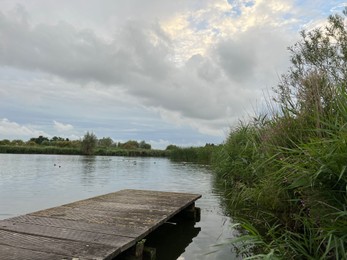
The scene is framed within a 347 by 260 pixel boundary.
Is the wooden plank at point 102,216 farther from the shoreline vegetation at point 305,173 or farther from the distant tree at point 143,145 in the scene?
the distant tree at point 143,145

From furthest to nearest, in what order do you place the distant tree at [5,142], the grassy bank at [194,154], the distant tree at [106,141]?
the distant tree at [106,141]
the distant tree at [5,142]
the grassy bank at [194,154]

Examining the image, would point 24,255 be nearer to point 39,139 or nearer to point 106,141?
point 106,141

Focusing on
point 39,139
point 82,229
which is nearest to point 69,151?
point 39,139

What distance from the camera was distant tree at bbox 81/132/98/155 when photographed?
187ft

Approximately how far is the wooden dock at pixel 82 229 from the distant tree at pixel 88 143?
52138 mm

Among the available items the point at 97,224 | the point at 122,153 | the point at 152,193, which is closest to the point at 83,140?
the point at 122,153

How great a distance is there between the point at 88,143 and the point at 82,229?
5502 centimetres

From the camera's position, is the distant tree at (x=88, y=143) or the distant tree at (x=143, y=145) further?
the distant tree at (x=143, y=145)

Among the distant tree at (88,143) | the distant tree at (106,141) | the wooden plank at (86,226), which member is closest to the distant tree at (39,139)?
the distant tree at (106,141)

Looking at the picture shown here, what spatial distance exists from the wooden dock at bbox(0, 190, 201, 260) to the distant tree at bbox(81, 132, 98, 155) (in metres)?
52.1

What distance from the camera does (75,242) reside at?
142 inches

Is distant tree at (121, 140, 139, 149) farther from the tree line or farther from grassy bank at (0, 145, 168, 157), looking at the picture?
grassy bank at (0, 145, 168, 157)

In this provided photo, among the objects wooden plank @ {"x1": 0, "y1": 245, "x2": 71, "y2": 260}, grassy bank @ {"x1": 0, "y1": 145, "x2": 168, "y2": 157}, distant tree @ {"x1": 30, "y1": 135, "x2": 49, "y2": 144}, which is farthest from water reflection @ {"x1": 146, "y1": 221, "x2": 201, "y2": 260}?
distant tree @ {"x1": 30, "y1": 135, "x2": 49, "y2": 144}

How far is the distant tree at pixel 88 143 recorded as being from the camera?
5709 centimetres
